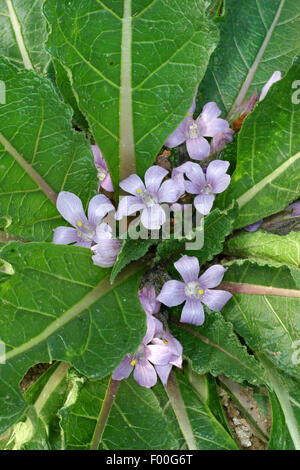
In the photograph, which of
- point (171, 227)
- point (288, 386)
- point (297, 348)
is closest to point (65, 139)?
point (171, 227)

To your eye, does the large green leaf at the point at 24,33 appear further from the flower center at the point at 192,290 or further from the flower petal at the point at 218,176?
the flower center at the point at 192,290

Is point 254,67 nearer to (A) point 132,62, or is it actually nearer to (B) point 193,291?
(A) point 132,62

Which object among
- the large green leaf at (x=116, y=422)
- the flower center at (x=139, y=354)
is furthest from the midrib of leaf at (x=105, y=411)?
the flower center at (x=139, y=354)

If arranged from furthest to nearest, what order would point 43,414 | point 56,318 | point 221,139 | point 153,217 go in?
point 221,139 < point 43,414 < point 153,217 < point 56,318

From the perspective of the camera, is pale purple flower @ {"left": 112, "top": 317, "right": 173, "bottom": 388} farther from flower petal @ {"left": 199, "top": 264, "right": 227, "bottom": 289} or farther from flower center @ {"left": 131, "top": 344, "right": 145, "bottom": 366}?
flower petal @ {"left": 199, "top": 264, "right": 227, "bottom": 289}

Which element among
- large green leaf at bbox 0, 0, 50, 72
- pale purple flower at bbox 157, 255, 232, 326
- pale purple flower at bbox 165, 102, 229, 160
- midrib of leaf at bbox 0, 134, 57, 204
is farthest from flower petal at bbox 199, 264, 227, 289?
large green leaf at bbox 0, 0, 50, 72

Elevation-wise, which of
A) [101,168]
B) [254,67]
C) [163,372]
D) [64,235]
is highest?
[254,67]

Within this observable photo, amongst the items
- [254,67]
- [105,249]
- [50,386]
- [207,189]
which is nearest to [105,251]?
[105,249]
